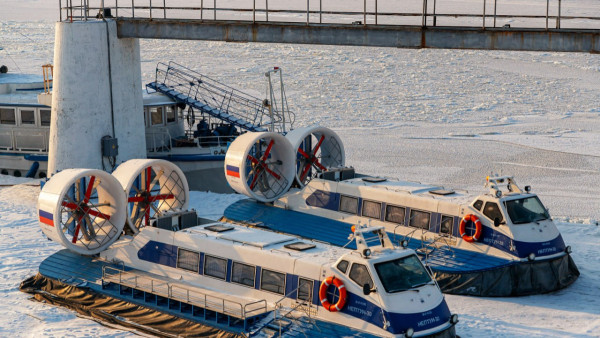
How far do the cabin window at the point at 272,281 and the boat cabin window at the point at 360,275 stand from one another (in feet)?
3.73

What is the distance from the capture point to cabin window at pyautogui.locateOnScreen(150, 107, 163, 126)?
2299 cm

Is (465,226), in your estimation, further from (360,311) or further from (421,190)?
(360,311)

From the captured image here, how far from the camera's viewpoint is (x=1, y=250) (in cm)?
1700

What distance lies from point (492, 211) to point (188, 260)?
17.3 feet

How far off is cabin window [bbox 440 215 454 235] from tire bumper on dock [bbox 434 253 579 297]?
3.93 ft

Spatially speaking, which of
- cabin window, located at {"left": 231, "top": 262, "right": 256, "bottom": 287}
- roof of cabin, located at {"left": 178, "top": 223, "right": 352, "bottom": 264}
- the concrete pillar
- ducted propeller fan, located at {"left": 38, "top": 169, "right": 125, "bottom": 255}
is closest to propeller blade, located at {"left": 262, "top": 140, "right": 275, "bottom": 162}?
the concrete pillar

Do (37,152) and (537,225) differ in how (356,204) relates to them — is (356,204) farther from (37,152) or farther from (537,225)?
(37,152)

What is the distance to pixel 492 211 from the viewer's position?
49.6 ft

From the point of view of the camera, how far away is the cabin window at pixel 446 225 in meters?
15.6

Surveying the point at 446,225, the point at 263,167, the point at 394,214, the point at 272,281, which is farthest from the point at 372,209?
the point at 272,281

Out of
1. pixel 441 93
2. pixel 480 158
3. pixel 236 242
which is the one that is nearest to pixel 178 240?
pixel 236 242

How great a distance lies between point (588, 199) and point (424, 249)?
7.09m

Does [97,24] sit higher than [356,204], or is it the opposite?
[97,24]

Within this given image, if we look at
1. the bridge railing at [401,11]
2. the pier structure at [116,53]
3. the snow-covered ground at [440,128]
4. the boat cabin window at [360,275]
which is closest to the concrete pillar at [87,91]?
the pier structure at [116,53]
